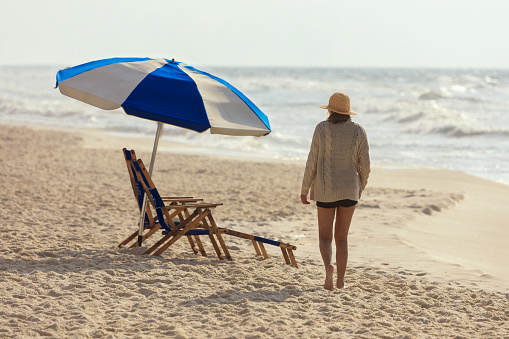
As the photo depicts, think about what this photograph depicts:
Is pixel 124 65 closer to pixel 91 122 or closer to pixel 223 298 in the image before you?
pixel 223 298

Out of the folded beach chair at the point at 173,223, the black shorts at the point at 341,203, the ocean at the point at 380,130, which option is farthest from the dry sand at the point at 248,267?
the ocean at the point at 380,130

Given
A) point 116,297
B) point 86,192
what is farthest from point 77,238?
point 86,192

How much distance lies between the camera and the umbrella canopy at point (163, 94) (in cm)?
476

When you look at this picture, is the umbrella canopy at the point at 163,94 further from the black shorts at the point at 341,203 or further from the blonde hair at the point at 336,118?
the black shorts at the point at 341,203

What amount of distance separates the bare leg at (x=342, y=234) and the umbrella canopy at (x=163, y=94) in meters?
1.04

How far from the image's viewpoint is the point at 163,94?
489 centimetres

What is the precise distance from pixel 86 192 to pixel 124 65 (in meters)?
4.02

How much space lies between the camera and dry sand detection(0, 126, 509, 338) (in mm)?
4016

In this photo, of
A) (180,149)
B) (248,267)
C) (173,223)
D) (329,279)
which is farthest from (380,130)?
(329,279)

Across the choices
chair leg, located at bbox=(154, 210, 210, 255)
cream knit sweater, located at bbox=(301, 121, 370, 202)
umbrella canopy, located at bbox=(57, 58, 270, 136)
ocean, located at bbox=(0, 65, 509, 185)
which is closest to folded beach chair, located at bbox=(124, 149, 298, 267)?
chair leg, located at bbox=(154, 210, 210, 255)

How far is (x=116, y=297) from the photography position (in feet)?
14.5

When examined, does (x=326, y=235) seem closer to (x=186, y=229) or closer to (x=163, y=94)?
(x=186, y=229)

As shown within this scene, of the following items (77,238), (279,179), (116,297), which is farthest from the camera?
(279,179)

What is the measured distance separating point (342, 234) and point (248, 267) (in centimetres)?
113
